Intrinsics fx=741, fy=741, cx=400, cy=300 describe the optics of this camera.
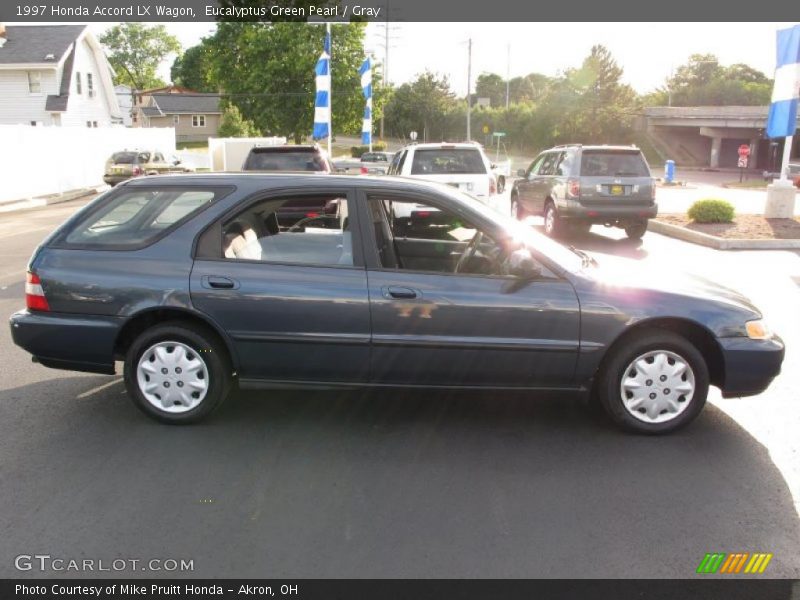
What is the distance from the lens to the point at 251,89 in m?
45.2

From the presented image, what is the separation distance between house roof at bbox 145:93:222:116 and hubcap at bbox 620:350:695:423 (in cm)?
8117

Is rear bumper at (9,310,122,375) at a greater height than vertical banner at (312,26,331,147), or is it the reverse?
vertical banner at (312,26,331,147)

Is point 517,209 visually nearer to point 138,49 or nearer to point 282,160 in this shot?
point 282,160

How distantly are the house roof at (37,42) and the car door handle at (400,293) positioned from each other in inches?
1618

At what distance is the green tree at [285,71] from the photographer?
43250 millimetres

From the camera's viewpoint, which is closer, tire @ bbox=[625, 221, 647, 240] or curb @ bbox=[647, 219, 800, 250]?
curb @ bbox=[647, 219, 800, 250]

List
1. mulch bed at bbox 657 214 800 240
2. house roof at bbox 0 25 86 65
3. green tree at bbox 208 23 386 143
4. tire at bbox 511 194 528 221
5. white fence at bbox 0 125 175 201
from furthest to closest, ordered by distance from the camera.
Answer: green tree at bbox 208 23 386 143
house roof at bbox 0 25 86 65
white fence at bbox 0 125 175 201
tire at bbox 511 194 528 221
mulch bed at bbox 657 214 800 240

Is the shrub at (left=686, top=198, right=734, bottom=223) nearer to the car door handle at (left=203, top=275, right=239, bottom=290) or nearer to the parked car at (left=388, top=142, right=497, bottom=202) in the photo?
the parked car at (left=388, top=142, right=497, bottom=202)

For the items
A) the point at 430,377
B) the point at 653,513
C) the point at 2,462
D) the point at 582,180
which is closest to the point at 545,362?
the point at 430,377

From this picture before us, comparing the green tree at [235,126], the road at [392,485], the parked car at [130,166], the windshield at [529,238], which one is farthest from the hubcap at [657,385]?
the green tree at [235,126]

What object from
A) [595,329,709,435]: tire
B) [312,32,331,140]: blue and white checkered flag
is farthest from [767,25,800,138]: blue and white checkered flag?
[312,32,331,140]: blue and white checkered flag

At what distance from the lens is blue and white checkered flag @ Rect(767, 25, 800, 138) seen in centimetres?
1530

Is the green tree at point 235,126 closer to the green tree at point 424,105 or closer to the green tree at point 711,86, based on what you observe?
the green tree at point 424,105
